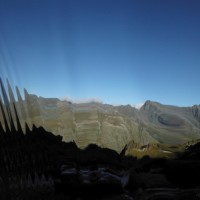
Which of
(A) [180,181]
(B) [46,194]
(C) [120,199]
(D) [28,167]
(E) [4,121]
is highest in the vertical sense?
(E) [4,121]

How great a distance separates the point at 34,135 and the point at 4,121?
10.0 ft

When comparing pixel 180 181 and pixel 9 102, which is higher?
pixel 9 102

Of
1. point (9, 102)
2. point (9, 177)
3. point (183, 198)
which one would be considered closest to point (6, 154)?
point (9, 177)

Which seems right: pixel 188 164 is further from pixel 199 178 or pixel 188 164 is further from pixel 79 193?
pixel 79 193

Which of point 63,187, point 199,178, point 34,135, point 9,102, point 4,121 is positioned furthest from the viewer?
point 199,178

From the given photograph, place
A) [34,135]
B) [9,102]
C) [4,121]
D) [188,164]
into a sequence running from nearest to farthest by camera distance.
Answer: [4,121]
[9,102]
[34,135]
[188,164]

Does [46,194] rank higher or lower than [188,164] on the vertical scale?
higher

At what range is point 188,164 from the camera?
14.4 metres

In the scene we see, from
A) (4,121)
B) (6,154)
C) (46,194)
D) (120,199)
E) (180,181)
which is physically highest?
(4,121)

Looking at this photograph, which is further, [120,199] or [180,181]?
[180,181]

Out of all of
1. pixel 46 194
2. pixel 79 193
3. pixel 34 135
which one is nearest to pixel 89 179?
pixel 79 193

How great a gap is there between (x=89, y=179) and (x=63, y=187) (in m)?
0.80

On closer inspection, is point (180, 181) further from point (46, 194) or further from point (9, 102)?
point (9, 102)

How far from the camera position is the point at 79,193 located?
10008 mm
